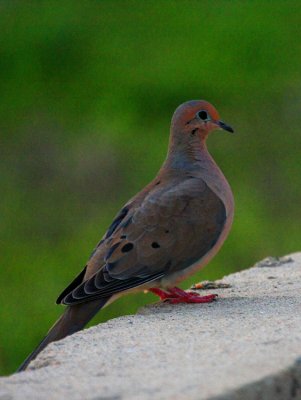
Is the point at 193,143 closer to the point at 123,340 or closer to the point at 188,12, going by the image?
the point at 123,340

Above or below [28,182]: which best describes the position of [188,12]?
above

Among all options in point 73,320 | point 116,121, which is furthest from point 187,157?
point 116,121

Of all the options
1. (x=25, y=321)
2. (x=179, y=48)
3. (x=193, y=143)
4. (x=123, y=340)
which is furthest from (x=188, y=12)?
(x=123, y=340)

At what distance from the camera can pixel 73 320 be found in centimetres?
574

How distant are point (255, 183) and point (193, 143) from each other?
4.70m

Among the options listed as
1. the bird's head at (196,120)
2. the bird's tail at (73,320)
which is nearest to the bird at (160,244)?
the bird's tail at (73,320)

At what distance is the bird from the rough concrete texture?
9.7 inches

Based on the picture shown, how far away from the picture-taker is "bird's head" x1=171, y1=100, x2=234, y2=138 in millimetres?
6609

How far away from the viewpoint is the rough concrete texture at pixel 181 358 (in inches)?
163

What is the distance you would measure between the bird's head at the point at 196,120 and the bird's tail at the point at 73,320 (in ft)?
3.56

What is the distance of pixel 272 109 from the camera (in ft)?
41.9

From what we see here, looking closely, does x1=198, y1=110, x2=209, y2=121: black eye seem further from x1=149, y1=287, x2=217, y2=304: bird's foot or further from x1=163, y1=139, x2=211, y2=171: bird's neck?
x1=149, y1=287, x2=217, y2=304: bird's foot

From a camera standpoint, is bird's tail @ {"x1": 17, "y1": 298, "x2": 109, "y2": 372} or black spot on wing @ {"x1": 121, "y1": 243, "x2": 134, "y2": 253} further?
black spot on wing @ {"x1": 121, "y1": 243, "x2": 134, "y2": 253}

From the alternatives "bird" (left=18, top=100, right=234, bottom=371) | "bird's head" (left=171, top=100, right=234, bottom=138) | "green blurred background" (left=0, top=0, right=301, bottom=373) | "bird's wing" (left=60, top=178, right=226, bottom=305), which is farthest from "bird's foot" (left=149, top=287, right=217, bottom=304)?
"green blurred background" (left=0, top=0, right=301, bottom=373)
